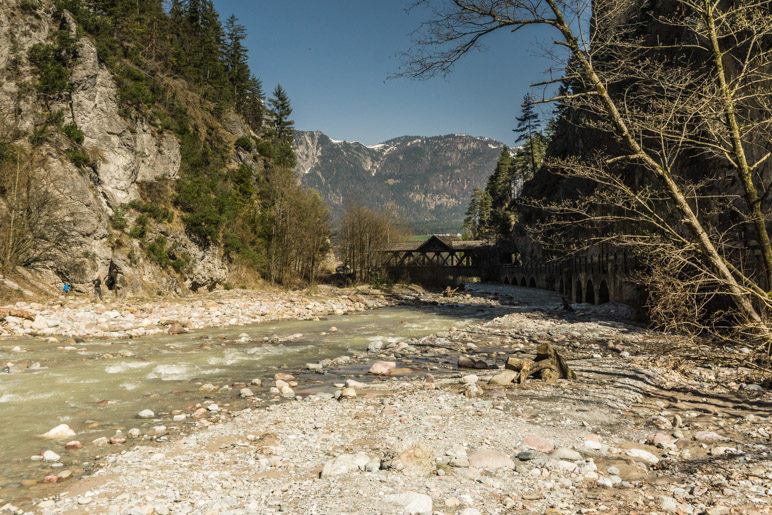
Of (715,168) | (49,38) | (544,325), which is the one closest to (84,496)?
(544,325)

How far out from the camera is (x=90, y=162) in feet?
72.3

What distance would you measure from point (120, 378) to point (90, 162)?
19012 millimetres

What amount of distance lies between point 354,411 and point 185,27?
54.4 meters

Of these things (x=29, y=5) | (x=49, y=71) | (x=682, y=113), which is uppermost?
(x=29, y=5)

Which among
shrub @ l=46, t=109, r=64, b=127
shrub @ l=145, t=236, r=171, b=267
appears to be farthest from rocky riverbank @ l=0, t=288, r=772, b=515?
shrub @ l=46, t=109, r=64, b=127

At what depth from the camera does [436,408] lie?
5652 millimetres

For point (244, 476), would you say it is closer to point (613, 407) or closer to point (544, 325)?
point (613, 407)

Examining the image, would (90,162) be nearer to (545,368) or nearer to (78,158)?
(78,158)

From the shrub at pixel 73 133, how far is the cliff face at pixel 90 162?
27 centimetres

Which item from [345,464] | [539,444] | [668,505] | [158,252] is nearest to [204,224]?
[158,252]

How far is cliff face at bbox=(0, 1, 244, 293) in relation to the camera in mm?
19328

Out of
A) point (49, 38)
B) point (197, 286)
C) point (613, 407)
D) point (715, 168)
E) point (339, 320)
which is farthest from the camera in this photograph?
point (197, 286)

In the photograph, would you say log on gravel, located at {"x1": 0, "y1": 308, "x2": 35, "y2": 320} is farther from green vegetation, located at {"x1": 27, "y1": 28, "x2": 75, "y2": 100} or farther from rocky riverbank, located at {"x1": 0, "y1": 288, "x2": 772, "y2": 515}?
green vegetation, located at {"x1": 27, "y1": 28, "x2": 75, "y2": 100}

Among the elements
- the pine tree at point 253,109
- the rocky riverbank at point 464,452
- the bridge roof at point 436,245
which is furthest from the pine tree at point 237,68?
the rocky riverbank at point 464,452
